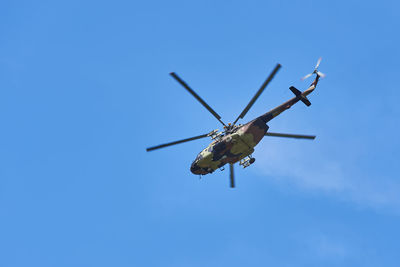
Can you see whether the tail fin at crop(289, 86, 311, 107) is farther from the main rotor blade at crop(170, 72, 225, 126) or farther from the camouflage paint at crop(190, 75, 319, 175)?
the main rotor blade at crop(170, 72, 225, 126)

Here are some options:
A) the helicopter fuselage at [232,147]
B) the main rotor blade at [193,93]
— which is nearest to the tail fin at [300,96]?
the helicopter fuselage at [232,147]

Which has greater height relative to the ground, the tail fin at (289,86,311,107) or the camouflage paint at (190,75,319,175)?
the tail fin at (289,86,311,107)

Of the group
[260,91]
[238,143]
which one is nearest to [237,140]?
[238,143]

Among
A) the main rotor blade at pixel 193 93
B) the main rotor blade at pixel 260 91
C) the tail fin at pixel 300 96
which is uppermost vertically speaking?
the tail fin at pixel 300 96

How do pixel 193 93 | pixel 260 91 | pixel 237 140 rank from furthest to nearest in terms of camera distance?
pixel 237 140
pixel 193 93
pixel 260 91

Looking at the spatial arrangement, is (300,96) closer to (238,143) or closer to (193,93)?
(238,143)

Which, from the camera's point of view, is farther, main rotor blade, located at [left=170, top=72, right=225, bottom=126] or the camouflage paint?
the camouflage paint

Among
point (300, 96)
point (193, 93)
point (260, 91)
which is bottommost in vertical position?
point (260, 91)

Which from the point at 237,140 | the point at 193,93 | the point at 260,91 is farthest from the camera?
the point at 237,140

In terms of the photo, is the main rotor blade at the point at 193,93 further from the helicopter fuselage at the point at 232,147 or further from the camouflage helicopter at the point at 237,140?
the helicopter fuselage at the point at 232,147

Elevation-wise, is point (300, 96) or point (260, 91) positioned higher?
point (300, 96)

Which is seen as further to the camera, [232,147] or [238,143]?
[232,147]

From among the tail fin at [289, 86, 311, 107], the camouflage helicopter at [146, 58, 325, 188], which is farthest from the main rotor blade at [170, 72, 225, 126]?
the tail fin at [289, 86, 311, 107]

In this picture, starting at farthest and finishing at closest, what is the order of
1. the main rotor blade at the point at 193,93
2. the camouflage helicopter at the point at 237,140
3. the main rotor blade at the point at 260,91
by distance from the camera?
the camouflage helicopter at the point at 237,140 < the main rotor blade at the point at 193,93 < the main rotor blade at the point at 260,91
